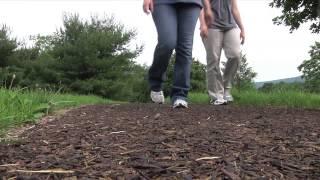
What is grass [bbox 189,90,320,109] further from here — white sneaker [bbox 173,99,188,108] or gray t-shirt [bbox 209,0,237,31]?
white sneaker [bbox 173,99,188,108]

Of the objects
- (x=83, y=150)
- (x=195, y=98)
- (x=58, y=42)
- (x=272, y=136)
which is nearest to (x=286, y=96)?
(x=195, y=98)

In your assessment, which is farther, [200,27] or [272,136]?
[200,27]

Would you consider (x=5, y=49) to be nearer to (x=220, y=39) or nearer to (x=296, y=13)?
(x=296, y=13)

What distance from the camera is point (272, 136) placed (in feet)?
10.6

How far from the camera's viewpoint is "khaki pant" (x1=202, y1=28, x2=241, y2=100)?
23.1ft

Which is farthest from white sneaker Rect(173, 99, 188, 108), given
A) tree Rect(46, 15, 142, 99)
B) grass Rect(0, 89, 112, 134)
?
tree Rect(46, 15, 142, 99)

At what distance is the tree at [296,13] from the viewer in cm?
1529

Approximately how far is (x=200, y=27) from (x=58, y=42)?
32295mm

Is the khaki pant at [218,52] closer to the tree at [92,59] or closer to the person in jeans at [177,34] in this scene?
the person in jeans at [177,34]


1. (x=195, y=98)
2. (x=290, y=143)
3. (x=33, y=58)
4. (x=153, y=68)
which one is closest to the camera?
(x=290, y=143)

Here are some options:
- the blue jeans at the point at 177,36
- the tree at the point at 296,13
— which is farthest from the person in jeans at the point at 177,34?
the tree at the point at 296,13

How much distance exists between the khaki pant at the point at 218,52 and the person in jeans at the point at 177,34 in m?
1.53

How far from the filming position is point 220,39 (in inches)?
279

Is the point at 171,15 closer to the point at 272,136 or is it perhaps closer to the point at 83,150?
the point at 272,136
